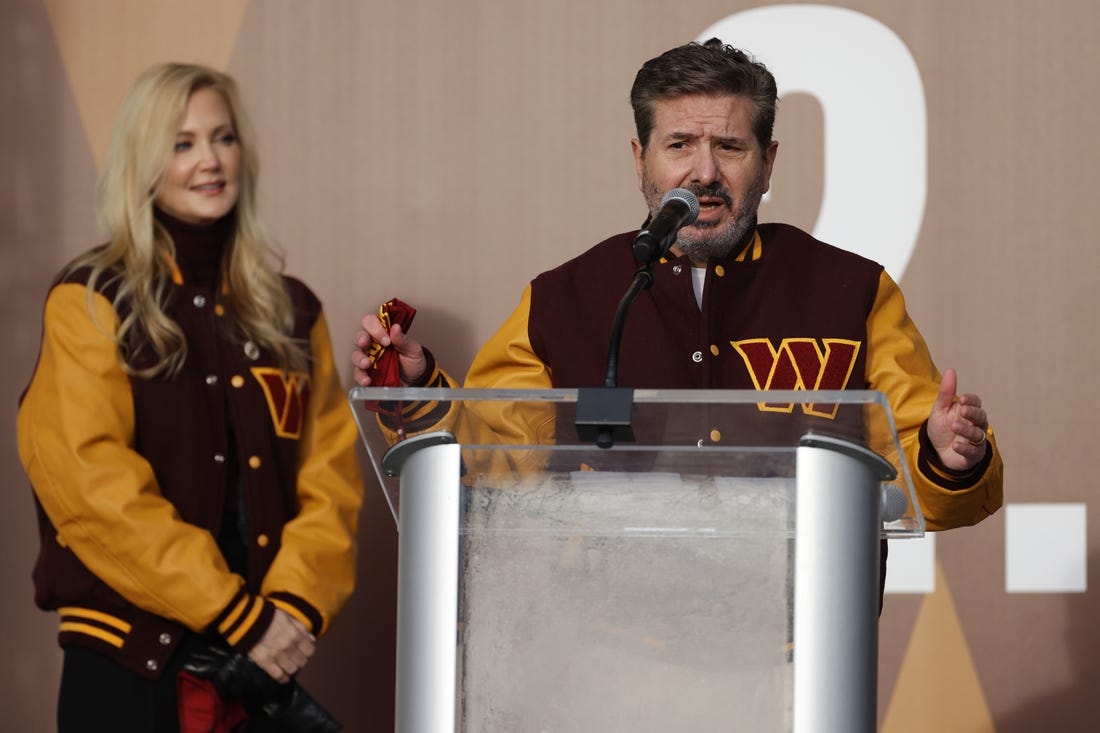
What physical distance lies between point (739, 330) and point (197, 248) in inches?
46.0

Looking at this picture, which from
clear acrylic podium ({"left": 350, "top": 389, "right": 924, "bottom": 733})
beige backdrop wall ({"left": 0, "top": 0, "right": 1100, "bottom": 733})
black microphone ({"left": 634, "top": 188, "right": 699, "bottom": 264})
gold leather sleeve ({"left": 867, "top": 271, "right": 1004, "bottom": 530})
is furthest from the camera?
beige backdrop wall ({"left": 0, "top": 0, "right": 1100, "bottom": 733})

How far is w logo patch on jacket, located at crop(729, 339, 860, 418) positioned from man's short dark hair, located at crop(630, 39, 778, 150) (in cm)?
33

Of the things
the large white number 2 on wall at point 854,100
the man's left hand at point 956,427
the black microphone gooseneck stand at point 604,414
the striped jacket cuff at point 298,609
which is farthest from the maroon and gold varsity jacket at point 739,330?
the large white number 2 on wall at point 854,100

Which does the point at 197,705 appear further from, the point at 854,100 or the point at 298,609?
the point at 854,100

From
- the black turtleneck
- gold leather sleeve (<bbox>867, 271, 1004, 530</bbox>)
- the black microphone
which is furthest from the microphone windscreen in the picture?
the black turtleneck

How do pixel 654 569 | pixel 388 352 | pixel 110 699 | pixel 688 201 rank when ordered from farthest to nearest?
→ pixel 110 699 < pixel 388 352 < pixel 688 201 < pixel 654 569

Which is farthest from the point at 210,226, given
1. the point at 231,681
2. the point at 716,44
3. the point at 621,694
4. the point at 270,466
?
the point at 621,694

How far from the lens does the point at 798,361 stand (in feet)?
7.08

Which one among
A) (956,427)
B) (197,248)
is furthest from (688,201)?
(197,248)

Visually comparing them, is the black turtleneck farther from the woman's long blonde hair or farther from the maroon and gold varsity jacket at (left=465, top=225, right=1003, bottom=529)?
the maroon and gold varsity jacket at (left=465, top=225, right=1003, bottom=529)

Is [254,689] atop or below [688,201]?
below

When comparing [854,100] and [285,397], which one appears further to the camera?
[854,100]

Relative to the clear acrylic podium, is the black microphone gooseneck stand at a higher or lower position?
higher

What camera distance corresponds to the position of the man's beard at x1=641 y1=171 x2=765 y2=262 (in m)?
2.21
